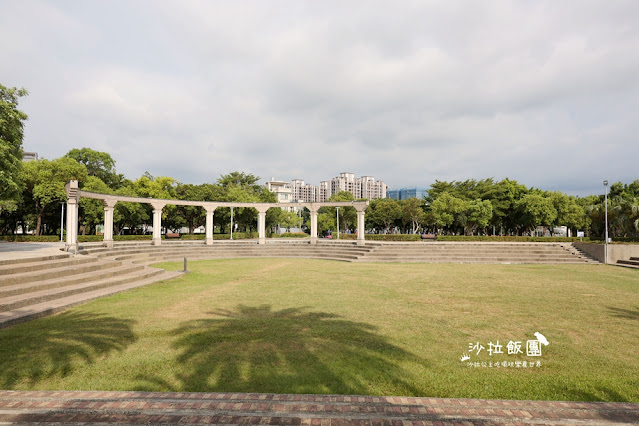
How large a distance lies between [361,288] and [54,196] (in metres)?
39.8

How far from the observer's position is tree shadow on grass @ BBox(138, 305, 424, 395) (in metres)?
4.75

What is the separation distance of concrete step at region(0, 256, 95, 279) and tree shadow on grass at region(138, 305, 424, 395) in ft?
27.1

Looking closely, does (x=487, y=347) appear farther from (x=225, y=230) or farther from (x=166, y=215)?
(x=225, y=230)

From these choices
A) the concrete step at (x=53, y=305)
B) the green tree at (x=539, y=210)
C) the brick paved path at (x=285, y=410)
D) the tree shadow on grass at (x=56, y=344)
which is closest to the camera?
the brick paved path at (x=285, y=410)

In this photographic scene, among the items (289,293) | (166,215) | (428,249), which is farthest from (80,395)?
(166,215)

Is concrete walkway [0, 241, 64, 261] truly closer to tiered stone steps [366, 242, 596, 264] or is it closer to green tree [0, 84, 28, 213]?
green tree [0, 84, 28, 213]

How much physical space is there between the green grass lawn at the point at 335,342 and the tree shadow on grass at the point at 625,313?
0.04m

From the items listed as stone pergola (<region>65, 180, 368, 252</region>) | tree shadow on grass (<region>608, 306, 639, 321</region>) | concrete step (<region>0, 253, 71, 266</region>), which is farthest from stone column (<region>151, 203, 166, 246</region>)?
tree shadow on grass (<region>608, 306, 639, 321</region>)

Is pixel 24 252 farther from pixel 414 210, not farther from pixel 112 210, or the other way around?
pixel 414 210

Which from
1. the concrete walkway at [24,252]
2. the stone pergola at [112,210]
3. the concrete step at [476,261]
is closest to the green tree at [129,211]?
the stone pergola at [112,210]

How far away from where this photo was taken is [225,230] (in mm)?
60844

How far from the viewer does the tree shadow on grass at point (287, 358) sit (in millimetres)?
4746

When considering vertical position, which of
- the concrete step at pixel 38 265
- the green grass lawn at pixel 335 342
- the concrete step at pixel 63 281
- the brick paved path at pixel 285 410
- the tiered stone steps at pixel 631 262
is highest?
the concrete step at pixel 38 265

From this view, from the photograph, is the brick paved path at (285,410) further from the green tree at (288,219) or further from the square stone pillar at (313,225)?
the green tree at (288,219)
